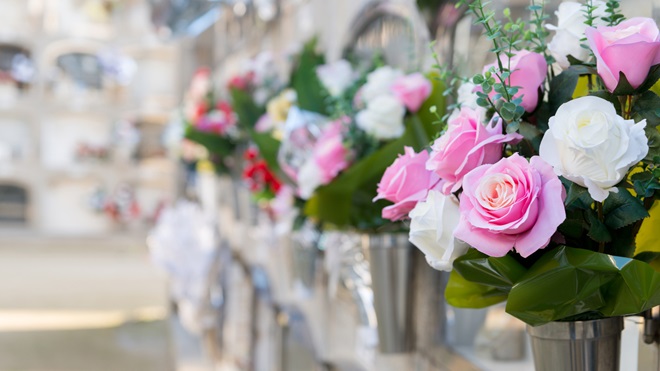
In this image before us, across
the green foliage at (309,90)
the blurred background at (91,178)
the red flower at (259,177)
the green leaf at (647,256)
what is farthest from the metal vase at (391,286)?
the blurred background at (91,178)

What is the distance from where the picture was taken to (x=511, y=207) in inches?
13.1

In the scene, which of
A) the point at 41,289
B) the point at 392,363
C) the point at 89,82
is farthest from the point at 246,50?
the point at 89,82

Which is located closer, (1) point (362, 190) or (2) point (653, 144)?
(2) point (653, 144)

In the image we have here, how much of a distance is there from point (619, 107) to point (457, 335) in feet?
1.40

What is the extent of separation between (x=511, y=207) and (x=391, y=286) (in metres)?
0.39

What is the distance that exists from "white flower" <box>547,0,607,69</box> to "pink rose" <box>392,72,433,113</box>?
9.7 inches

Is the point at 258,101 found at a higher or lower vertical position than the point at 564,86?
higher

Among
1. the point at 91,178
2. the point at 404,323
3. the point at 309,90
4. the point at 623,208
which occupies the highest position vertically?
the point at 91,178

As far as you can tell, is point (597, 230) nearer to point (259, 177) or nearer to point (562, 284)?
point (562, 284)

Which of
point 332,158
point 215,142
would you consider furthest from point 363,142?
point 215,142

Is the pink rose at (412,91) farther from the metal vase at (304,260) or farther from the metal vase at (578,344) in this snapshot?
the metal vase at (304,260)

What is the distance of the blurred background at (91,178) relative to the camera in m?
3.50

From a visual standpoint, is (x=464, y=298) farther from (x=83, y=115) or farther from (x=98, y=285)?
(x=83, y=115)

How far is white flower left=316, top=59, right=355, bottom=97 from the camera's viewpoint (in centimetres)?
83
